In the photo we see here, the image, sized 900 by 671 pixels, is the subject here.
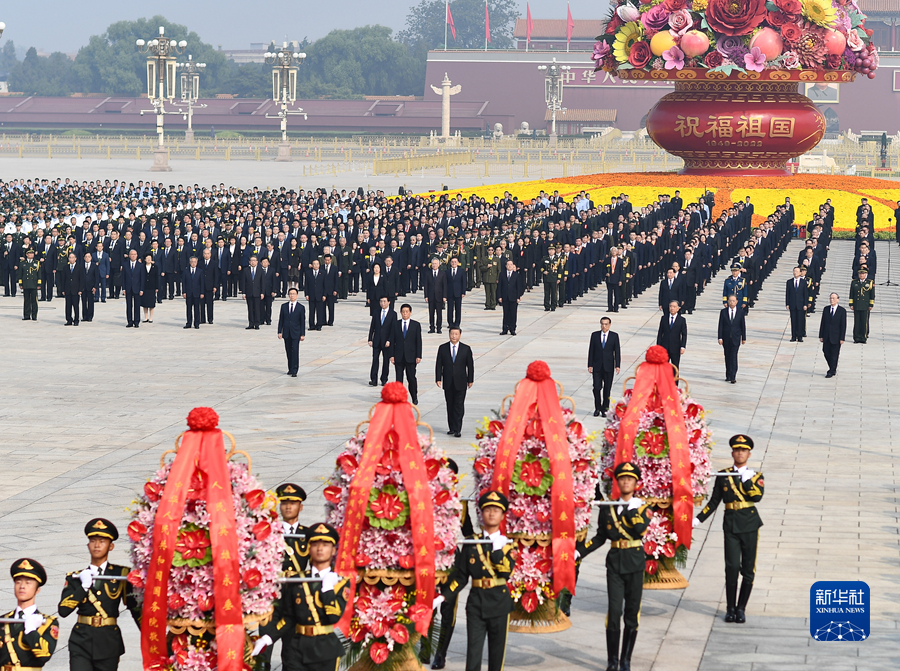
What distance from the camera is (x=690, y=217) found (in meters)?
34.9

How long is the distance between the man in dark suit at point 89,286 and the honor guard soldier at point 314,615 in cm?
1800

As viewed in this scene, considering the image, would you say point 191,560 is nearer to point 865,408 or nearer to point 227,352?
point 865,408

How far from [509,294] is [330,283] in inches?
129

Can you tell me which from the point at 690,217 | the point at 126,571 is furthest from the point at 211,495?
the point at 690,217

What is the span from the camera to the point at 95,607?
768 centimetres

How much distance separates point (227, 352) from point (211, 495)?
48.2ft

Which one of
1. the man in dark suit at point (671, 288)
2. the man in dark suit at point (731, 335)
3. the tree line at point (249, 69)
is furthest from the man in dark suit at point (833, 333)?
the tree line at point (249, 69)

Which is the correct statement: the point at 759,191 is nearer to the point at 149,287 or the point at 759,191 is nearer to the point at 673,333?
the point at 149,287

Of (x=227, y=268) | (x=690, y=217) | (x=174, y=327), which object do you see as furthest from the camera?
(x=690, y=217)

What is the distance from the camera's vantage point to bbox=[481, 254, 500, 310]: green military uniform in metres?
27.2

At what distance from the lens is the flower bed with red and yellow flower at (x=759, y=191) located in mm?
42750

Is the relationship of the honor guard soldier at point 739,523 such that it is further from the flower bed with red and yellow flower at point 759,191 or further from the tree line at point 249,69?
the tree line at point 249,69

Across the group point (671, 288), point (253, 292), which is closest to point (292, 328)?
point (253, 292)

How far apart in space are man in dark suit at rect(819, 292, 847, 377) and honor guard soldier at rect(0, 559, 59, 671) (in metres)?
15.0
